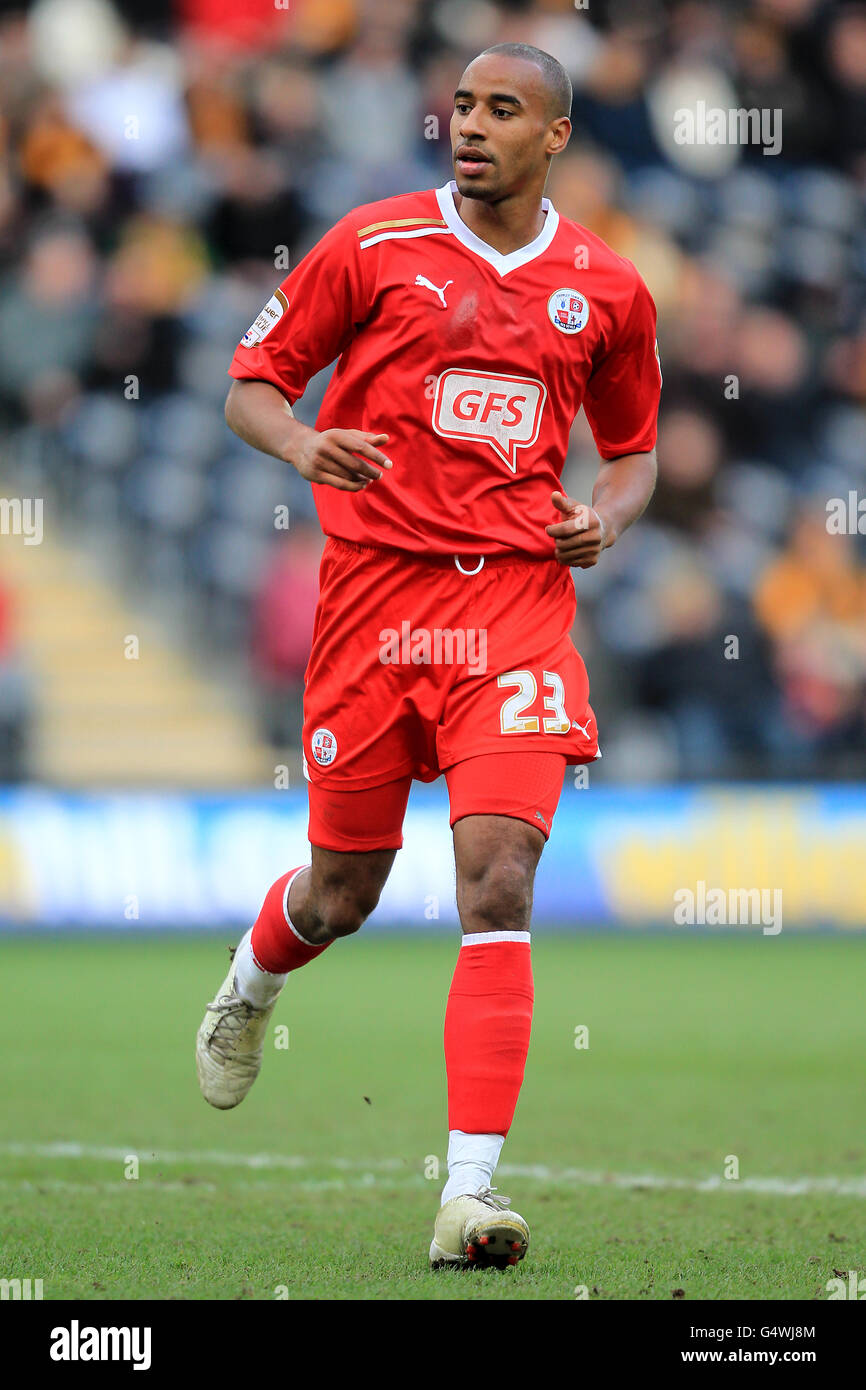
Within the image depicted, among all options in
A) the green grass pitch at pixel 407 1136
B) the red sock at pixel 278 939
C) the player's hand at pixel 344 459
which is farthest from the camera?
the red sock at pixel 278 939

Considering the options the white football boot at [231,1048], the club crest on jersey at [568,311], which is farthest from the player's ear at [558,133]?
the white football boot at [231,1048]

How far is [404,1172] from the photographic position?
5.20m

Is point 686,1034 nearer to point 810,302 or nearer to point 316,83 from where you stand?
point 810,302

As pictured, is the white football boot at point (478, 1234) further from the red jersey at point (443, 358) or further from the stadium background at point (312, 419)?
the stadium background at point (312, 419)

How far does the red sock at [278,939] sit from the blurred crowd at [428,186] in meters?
6.75

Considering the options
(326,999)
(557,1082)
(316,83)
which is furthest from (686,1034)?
(316,83)

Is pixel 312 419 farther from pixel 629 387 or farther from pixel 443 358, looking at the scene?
pixel 443 358

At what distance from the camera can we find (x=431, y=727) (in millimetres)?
4367

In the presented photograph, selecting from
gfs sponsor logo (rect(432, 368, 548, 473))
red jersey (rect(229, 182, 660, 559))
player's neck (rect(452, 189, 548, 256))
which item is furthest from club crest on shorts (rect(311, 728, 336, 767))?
player's neck (rect(452, 189, 548, 256))

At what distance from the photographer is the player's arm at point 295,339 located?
437 centimetres

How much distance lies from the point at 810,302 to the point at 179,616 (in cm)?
526

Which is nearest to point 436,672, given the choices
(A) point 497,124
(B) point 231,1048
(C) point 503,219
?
(C) point 503,219

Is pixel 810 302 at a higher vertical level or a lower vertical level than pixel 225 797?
higher

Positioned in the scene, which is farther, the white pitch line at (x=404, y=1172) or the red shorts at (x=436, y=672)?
the white pitch line at (x=404, y=1172)
